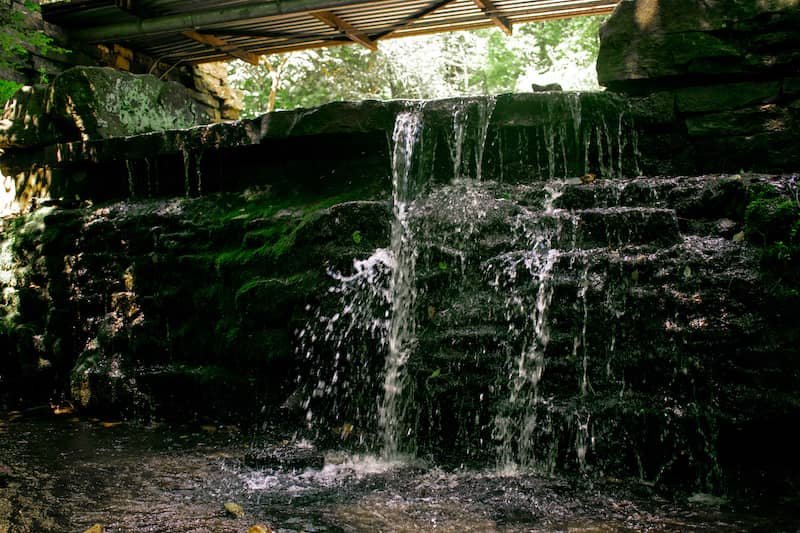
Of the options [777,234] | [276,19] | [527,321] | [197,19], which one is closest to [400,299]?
[527,321]

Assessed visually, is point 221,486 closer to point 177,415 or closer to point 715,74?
point 177,415

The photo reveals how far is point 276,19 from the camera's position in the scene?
6.71 metres

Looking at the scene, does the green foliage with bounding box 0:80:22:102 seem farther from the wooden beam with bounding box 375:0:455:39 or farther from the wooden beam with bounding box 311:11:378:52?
the wooden beam with bounding box 375:0:455:39

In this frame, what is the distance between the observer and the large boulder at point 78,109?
577cm

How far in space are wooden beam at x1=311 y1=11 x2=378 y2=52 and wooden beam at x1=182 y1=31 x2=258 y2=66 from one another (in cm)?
138

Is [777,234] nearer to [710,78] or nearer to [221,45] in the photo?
[710,78]

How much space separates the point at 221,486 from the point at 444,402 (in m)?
1.22

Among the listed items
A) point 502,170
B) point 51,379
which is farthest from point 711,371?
point 51,379

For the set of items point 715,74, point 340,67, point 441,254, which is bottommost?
point 441,254

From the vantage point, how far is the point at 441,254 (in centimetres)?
389

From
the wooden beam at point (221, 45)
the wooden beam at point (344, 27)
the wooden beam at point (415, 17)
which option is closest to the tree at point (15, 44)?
the wooden beam at point (221, 45)

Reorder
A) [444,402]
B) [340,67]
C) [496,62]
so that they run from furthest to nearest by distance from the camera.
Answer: [496,62] < [340,67] < [444,402]

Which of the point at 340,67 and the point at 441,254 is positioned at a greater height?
the point at 340,67

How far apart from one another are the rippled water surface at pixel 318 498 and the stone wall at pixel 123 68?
478 cm
